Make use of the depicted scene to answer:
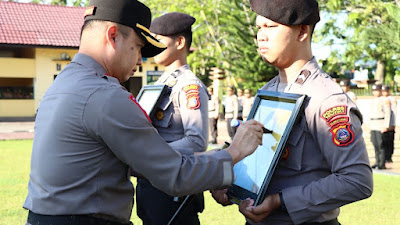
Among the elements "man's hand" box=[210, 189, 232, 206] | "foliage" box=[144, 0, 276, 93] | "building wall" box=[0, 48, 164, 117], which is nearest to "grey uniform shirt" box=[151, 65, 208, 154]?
"man's hand" box=[210, 189, 232, 206]

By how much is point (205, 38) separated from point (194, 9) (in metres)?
4.96

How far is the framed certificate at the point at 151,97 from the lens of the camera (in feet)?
10.6

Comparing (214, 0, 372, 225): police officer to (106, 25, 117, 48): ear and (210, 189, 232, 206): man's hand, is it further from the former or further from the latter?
(106, 25, 117, 48): ear

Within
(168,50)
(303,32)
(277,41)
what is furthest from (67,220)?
(168,50)

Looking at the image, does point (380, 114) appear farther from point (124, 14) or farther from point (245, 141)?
point (124, 14)

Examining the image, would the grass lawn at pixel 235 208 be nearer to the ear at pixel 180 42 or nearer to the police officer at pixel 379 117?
the police officer at pixel 379 117

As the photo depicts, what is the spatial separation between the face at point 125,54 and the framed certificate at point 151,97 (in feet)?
3.71

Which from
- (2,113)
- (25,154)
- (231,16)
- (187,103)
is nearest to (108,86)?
(187,103)

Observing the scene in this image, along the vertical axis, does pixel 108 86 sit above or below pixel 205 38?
above

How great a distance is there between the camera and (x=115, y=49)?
6.56ft

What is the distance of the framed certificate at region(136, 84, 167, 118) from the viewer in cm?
325

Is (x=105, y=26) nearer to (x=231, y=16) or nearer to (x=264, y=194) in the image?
(x=264, y=194)

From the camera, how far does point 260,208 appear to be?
6.89 feet

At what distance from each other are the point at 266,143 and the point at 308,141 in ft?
0.63
